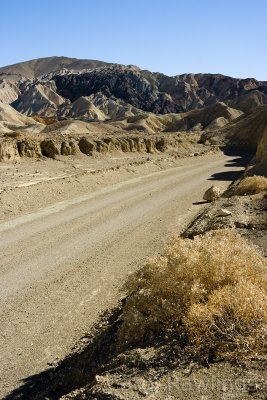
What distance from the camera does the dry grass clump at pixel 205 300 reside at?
21.7 ft

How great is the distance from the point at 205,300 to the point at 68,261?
9.04 meters

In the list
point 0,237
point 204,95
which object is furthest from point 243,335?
point 204,95

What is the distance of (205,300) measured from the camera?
790 centimetres

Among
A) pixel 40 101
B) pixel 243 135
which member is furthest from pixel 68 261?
pixel 40 101

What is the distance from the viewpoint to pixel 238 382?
237 inches

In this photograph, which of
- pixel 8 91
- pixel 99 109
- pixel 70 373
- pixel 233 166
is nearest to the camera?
pixel 70 373

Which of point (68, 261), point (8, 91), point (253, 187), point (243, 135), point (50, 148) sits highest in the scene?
point (8, 91)

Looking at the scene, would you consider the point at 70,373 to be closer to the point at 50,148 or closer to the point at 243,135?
the point at 50,148

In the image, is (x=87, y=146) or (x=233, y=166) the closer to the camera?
(x=87, y=146)

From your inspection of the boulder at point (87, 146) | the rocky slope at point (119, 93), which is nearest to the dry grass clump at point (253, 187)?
the boulder at point (87, 146)

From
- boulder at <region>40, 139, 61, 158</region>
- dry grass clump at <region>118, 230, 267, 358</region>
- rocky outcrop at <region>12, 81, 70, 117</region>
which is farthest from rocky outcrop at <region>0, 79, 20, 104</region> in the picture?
dry grass clump at <region>118, 230, 267, 358</region>

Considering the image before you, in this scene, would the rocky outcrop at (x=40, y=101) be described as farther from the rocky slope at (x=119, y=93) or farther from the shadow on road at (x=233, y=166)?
the shadow on road at (x=233, y=166)

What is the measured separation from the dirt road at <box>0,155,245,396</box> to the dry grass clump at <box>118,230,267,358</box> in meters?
2.68

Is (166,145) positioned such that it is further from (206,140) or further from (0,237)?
(0,237)
